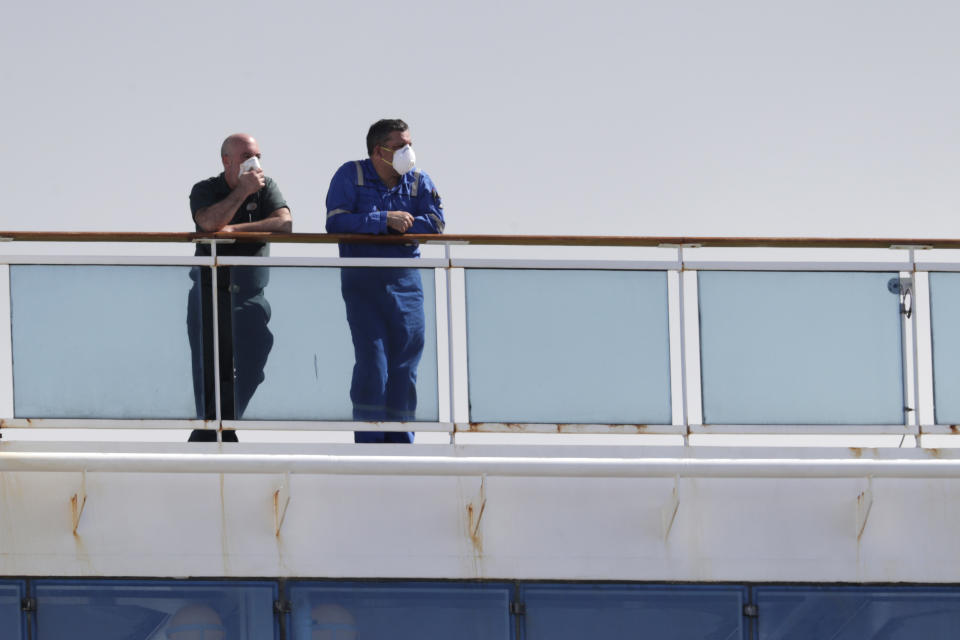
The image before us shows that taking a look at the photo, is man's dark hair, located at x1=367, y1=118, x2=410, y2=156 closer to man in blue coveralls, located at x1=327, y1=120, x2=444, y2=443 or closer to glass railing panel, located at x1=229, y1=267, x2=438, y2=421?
man in blue coveralls, located at x1=327, y1=120, x2=444, y2=443

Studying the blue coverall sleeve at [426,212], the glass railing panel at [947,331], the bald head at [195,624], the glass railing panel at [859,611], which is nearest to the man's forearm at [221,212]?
the blue coverall sleeve at [426,212]

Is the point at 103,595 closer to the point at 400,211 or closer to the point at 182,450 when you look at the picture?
the point at 182,450

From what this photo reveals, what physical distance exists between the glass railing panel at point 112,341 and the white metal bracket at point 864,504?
3.91m

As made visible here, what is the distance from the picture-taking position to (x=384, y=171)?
9.22 m

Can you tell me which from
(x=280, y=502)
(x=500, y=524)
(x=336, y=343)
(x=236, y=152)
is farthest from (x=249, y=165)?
(x=500, y=524)

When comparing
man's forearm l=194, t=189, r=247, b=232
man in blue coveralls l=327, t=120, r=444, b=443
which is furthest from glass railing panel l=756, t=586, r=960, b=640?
man's forearm l=194, t=189, r=247, b=232

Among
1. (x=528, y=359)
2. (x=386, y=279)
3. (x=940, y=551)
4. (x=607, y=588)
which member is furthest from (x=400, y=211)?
(x=940, y=551)

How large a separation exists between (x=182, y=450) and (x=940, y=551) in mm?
4479

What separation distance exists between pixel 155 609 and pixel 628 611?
2803 millimetres

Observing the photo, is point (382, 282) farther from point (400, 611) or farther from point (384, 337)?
point (400, 611)

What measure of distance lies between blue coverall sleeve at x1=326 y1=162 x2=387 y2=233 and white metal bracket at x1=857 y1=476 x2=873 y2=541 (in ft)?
10.4

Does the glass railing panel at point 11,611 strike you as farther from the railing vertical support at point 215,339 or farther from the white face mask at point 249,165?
the white face mask at point 249,165

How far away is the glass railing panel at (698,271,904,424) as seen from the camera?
9180mm

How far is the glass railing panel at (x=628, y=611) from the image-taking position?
9.21 metres
